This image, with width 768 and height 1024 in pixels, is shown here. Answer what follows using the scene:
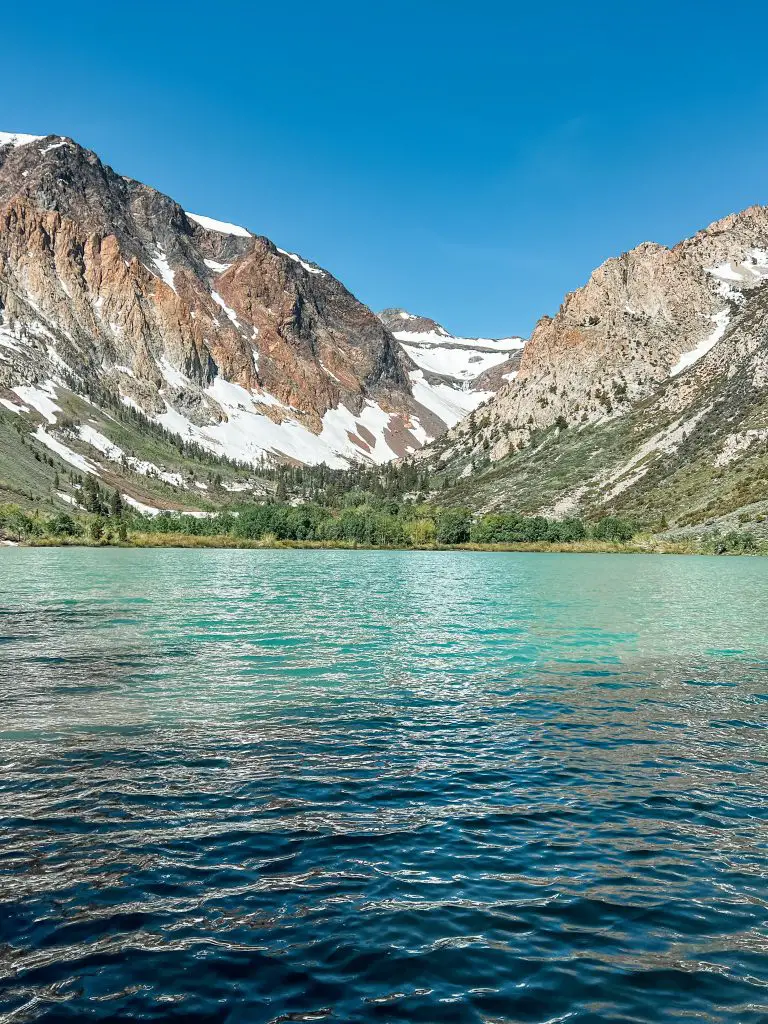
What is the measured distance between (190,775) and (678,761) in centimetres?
1092

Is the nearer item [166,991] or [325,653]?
[166,991]

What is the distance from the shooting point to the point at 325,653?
34969mm

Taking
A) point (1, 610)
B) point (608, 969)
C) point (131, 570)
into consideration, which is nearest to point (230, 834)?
point (608, 969)

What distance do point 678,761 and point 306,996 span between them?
12056 millimetres

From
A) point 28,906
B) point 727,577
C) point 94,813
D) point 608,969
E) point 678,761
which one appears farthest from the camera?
point 727,577

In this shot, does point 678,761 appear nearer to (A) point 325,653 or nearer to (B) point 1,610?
(A) point 325,653

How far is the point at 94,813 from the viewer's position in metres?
13.6

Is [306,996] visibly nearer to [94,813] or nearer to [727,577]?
[94,813]

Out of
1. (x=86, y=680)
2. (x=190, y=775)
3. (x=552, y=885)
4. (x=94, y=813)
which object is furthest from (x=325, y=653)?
(x=552, y=885)

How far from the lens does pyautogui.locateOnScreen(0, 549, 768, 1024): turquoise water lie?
858cm

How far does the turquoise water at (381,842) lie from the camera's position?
8578mm

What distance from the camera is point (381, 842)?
1260cm

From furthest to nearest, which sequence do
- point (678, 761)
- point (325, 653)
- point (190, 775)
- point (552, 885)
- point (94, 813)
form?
point (325, 653) → point (678, 761) → point (190, 775) → point (94, 813) → point (552, 885)

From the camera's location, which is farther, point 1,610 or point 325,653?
point 1,610
